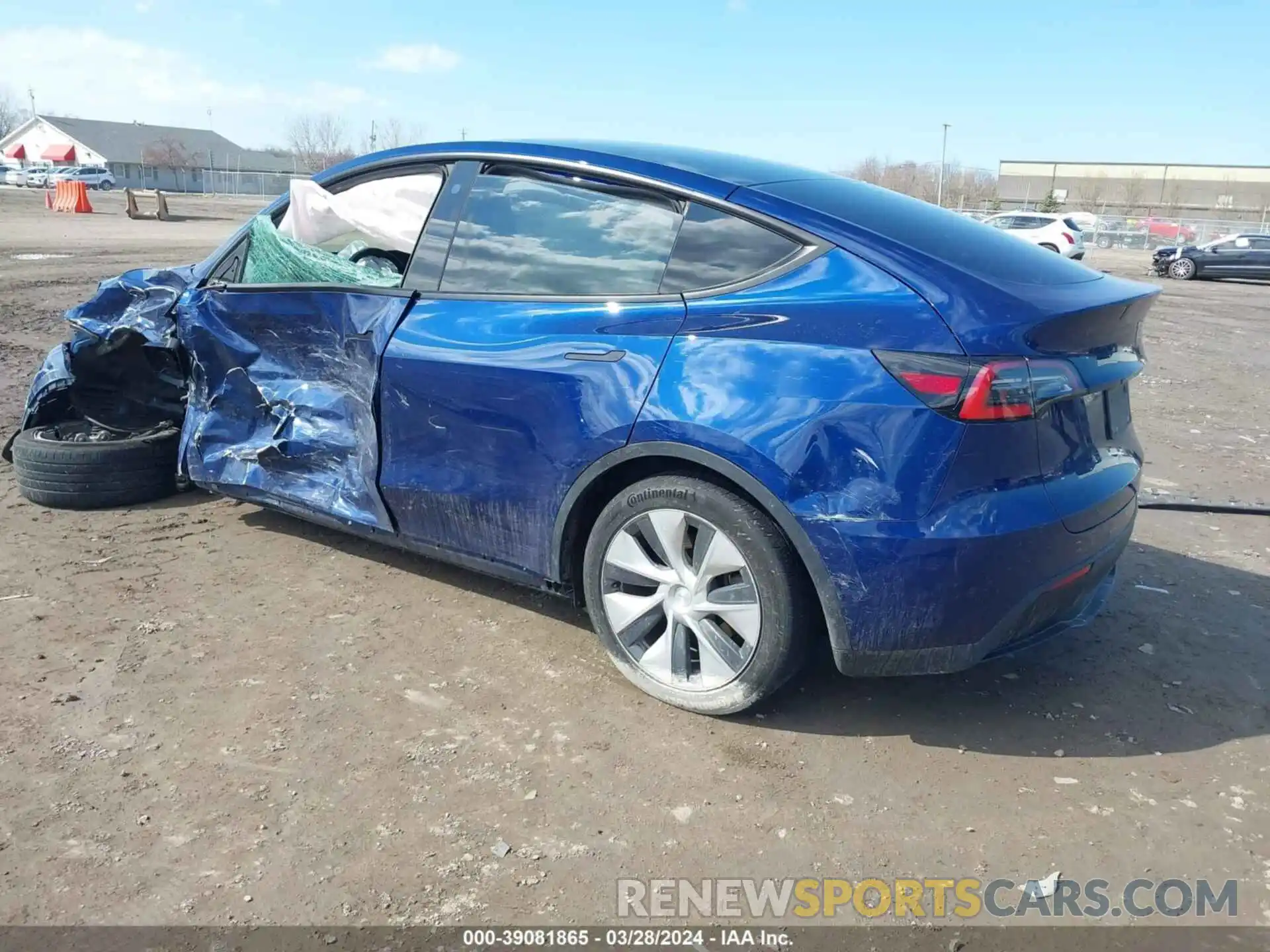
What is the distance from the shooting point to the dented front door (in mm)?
4008

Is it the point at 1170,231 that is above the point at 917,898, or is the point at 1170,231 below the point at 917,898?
above

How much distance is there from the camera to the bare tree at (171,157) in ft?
288

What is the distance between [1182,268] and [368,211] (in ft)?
92.0

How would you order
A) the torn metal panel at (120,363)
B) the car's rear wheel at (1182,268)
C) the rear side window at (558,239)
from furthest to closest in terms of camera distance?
the car's rear wheel at (1182,268), the torn metal panel at (120,363), the rear side window at (558,239)

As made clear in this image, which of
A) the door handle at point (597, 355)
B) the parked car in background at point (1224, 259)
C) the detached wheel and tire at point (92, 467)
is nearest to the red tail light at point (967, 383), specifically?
the door handle at point (597, 355)

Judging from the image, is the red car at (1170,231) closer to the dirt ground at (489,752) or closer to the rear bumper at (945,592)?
the dirt ground at (489,752)

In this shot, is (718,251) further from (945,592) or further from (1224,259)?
(1224,259)

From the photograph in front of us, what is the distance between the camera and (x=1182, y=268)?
26.9 m

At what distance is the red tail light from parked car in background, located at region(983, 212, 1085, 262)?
26.2 metres

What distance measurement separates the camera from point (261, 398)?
4453 millimetres

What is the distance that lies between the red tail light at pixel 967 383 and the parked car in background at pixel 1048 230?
26158mm

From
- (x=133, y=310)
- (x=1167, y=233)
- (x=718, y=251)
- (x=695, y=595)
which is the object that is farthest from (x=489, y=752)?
(x=1167, y=233)

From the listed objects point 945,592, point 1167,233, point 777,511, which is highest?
point 1167,233

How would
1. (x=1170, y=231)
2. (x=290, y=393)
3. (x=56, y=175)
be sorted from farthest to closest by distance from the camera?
(x=56, y=175) → (x=1170, y=231) → (x=290, y=393)
